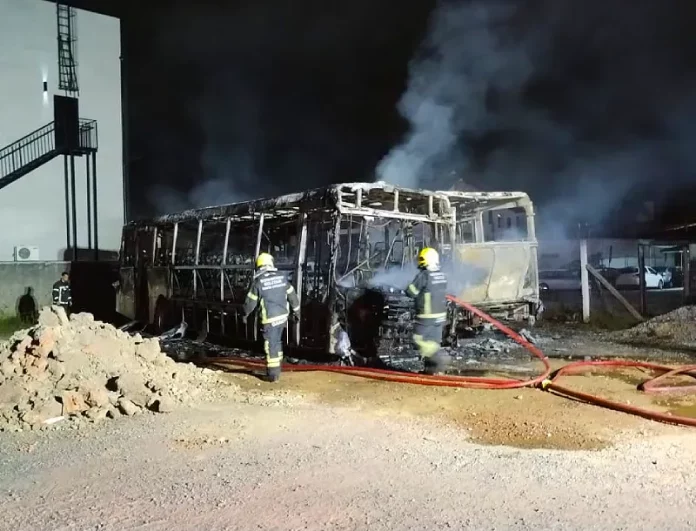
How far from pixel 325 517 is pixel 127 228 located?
39.1ft

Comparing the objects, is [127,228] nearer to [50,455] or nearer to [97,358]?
[97,358]

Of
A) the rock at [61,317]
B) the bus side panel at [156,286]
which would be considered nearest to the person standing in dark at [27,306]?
the bus side panel at [156,286]

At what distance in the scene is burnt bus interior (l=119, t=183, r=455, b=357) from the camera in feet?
28.4

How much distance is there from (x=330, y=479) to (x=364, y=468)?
0.32 m

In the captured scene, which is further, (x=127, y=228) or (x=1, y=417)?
(x=127, y=228)

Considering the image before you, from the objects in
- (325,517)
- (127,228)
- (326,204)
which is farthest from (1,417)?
(127,228)

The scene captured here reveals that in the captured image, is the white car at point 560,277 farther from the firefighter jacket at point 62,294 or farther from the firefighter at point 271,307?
the firefighter at point 271,307

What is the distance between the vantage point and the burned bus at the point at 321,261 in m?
8.67

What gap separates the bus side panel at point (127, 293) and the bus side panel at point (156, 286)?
75cm

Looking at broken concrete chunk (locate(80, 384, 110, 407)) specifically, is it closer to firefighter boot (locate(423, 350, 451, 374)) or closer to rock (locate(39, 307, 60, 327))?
rock (locate(39, 307, 60, 327))

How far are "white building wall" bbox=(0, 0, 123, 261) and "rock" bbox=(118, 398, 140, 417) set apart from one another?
1623 centimetres

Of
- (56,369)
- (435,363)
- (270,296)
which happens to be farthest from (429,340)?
(56,369)

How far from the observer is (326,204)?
28.4 feet

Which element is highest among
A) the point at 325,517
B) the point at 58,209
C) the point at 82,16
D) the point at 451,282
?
the point at 82,16
